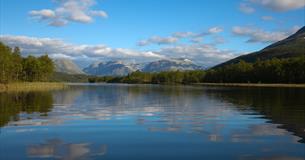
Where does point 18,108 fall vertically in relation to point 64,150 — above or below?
above

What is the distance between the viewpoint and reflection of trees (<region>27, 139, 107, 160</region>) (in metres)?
18.9

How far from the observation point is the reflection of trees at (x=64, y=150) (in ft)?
62.1

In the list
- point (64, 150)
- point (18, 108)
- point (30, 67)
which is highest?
point (30, 67)

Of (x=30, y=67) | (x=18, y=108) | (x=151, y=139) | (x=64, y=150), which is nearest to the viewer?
(x=64, y=150)

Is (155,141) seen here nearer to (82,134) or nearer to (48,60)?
(82,134)

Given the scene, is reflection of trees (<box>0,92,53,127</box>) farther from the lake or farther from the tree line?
the tree line

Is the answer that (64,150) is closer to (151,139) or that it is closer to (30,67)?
(151,139)

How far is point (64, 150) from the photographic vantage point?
806 inches

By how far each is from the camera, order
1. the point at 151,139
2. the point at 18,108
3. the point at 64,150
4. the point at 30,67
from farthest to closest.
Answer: the point at 30,67 < the point at 18,108 < the point at 151,139 < the point at 64,150

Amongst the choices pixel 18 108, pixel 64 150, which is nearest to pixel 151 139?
pixel 64 150

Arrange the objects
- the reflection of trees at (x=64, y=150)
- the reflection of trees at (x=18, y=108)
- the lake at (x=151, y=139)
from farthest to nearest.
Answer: the reflection of trees at (x=18, y=108)
the lake at (x=151, y=139)
the reflection of trees at (x=64, y=150)

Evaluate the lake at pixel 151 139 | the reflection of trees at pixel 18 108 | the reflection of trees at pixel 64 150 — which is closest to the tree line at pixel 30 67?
the reflection of trees at pixel 18 108

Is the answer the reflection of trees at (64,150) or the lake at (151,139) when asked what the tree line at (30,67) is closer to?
the lake at (151,139)

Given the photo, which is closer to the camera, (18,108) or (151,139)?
(151,139)
